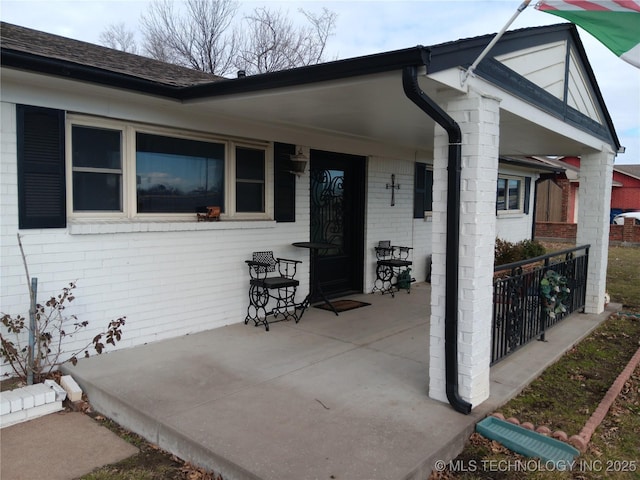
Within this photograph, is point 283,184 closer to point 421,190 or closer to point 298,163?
point 298,163

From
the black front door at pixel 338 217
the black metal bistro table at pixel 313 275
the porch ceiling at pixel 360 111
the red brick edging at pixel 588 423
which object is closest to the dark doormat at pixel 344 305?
the black metal bistro table at pixel 313 275

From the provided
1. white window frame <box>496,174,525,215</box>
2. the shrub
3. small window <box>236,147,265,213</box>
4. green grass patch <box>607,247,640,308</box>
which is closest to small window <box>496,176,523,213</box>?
white window frame <box>496,174,525,215</box>

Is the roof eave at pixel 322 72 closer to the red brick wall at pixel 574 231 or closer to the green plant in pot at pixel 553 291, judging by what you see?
the green plant in pot at pixel 553 291

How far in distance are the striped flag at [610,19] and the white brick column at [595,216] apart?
11.4ft

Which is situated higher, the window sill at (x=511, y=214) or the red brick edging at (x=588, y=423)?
the window sill at (x=511, y=214)

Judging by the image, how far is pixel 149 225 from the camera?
4641 mm

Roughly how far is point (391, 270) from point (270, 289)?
2.43 m

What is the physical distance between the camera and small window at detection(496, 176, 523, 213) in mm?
11914

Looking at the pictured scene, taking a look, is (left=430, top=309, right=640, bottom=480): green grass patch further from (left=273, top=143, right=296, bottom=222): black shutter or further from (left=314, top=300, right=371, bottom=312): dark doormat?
(left=273, top=143, right=296, bottom=222): black shutter

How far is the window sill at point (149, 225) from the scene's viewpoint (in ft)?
13.7

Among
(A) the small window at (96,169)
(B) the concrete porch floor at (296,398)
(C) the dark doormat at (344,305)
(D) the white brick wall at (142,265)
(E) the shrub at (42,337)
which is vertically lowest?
(B) the concrete porch floor at (296,398)

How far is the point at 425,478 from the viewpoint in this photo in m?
2.64

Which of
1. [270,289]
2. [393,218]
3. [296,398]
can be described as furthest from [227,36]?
[296,398]

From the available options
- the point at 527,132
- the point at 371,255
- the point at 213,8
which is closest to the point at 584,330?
the point at 527,132
